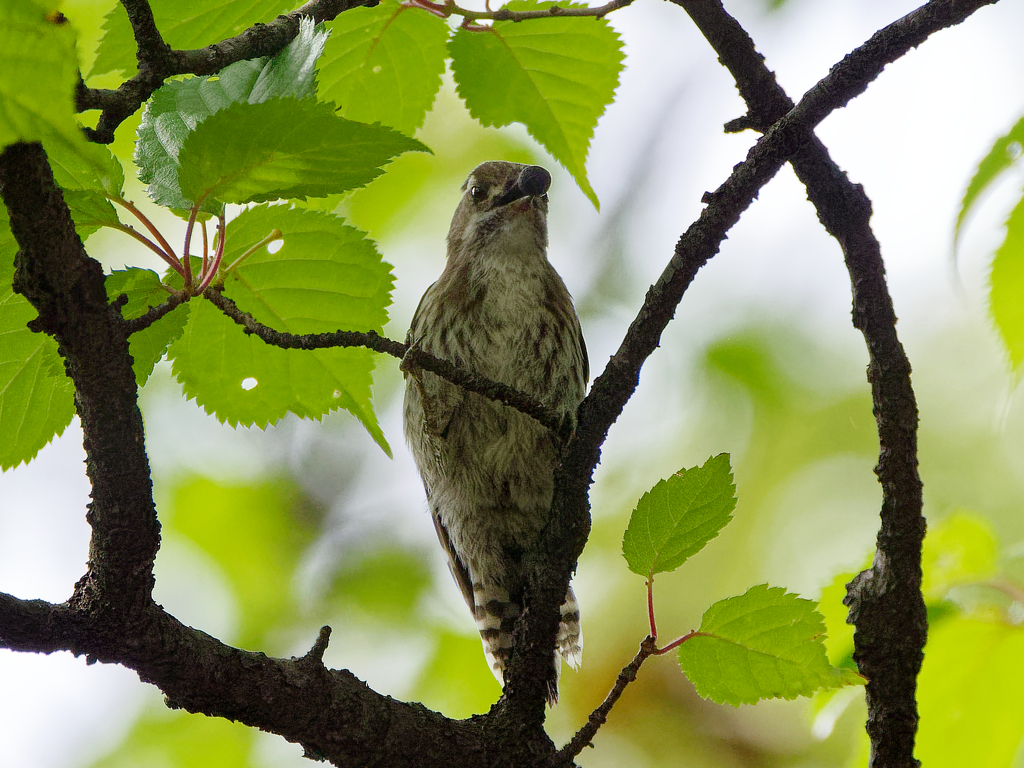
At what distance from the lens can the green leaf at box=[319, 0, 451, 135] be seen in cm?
245

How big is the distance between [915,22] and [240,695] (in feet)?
6.12

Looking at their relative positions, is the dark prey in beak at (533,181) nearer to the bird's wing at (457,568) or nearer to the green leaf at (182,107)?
the bird's wing at (457,568)

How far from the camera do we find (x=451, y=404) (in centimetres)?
380

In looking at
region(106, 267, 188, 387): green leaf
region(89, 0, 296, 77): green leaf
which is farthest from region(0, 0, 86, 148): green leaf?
region(89, 0, 296, 77): green leaf

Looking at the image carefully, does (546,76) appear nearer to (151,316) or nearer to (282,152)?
(282,152)

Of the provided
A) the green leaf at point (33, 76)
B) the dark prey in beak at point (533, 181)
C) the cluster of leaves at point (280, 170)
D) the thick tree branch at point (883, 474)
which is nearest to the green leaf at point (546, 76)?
the cluster of leaves at point (280, 170)

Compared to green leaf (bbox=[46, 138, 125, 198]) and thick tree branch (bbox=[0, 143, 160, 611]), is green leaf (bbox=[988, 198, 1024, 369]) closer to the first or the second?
thick tree branch (bbox=[0, 143, 160, 611])

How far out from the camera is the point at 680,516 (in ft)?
6.64

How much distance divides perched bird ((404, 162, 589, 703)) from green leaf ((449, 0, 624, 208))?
123cm

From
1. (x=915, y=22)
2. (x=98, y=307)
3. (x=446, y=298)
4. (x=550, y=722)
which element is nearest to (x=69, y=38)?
(x=98, y=307)

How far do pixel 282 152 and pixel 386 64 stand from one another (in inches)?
38.0

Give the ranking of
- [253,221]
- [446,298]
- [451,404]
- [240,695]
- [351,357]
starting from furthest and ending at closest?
[446,298] → [451,404] → [351,357] → [253,221] → [240,695]

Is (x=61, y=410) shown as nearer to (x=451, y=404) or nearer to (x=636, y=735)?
(x=451, y=404)

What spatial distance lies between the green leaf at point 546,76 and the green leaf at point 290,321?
58 cm
